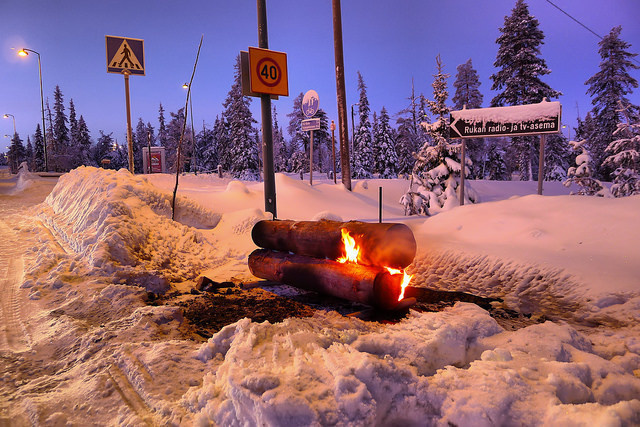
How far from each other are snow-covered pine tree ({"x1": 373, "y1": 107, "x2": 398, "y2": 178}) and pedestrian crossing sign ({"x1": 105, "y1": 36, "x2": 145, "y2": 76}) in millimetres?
35617

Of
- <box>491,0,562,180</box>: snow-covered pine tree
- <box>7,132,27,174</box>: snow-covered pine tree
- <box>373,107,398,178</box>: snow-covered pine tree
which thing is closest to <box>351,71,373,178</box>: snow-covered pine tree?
<box>373,107,398,178</box>: snow-covered pine tree

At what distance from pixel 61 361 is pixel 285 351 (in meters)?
2.13

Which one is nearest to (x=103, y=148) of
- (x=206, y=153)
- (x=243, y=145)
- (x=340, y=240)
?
(x=206, y=153)

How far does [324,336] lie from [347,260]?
6.45 ft

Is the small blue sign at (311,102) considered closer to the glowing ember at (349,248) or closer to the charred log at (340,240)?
the charred log at (340,240)

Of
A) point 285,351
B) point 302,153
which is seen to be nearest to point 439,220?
point 285,351

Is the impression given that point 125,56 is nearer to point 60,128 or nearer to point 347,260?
point 347,260

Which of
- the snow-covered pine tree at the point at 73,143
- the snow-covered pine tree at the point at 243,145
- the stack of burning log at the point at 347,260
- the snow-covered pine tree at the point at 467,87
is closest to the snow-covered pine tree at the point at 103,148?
the snow-covered pine tree at the point at 73,143

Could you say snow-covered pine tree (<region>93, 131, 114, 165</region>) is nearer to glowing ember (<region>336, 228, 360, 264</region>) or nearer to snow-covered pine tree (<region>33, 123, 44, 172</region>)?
Result: snow-covered pine tree (<region>33, 123, 44, 172</region>)

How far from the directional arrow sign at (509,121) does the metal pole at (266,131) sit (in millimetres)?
5869

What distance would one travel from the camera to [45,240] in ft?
24.7

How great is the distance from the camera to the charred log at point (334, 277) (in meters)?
4.41

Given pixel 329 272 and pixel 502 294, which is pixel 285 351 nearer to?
pixel 329 272

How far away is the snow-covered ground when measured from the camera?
7.72 ft
